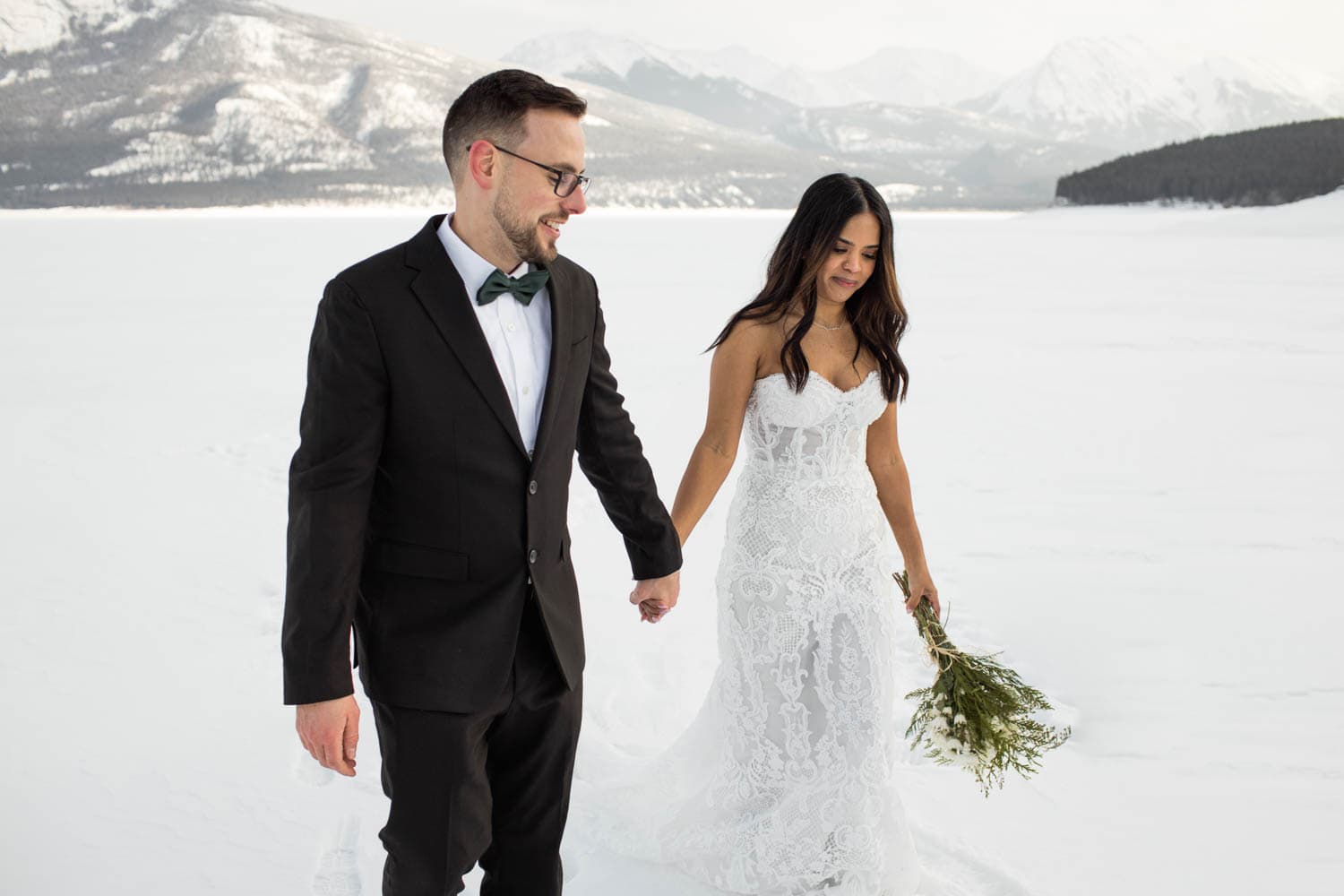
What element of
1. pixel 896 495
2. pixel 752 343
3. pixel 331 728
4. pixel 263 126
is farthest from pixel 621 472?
pixel 263 126

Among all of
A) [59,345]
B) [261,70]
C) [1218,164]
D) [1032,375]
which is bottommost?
[59,345]

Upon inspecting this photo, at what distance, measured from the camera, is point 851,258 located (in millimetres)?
3031

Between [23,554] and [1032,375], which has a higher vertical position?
[1032,375]

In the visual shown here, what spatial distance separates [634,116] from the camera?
18200 centimetres

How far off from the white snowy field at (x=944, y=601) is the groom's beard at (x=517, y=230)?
199 cm

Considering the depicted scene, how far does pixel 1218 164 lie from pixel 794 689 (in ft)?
248

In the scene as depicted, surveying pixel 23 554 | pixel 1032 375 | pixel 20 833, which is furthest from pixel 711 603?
pixel 1032 375

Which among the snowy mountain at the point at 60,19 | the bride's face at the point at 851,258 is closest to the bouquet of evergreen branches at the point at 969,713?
the bride's face at the point at 851,258

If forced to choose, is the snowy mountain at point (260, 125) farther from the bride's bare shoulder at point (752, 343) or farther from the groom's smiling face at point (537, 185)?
the groom's smiling face at point (537, 185)

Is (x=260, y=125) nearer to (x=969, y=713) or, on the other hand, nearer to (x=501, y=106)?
(x=969, y=713)

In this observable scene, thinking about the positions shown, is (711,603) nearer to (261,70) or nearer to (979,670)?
(979,670)

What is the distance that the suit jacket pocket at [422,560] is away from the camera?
2176mm

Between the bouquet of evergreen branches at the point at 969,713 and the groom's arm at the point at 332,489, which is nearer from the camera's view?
the groom's arm at the point at 332,489

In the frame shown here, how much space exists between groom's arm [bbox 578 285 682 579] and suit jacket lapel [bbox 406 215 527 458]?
1.29 feet
